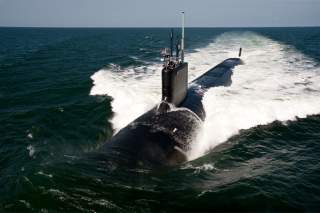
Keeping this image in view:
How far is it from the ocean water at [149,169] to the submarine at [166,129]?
52cm

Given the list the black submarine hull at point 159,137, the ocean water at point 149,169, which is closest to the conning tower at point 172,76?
the black submarine hull at point 159,137

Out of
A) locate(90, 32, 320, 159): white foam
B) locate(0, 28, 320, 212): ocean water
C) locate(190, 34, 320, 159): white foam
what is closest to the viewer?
locate(0, 28, 320, 212): ocean water

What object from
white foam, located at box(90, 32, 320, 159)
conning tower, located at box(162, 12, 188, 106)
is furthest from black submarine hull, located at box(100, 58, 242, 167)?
white foam, located at box(90, 32, 320, 159)

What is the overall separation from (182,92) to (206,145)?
3.40m

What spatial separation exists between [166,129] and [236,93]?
35.6 ft

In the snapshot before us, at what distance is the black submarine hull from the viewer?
1135 centimetres

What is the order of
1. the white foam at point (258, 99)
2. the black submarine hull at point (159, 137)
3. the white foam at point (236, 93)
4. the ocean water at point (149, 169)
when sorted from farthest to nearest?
the white foam at point (236, 93) → the white foam at point (258, 99) → the black submarine hull at point (159, 137) → the ocean water at point (149, 169)

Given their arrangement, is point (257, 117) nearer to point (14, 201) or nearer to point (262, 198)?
point (262, 198)

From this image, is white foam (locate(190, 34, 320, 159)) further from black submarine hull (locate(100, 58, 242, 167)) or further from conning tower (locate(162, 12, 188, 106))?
conning tower (locate(162, 12, 188, 106))

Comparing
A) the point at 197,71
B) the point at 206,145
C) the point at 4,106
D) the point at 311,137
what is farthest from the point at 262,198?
the point at 197,71

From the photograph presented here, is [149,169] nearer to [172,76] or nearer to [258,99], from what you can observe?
[172,76]

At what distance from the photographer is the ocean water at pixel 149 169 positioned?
9.21 meters

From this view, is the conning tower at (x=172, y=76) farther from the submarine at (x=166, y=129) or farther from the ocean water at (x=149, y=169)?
the ocean water at (x=149, y=169)

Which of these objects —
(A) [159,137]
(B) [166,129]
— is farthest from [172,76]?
(A) [159,137]
